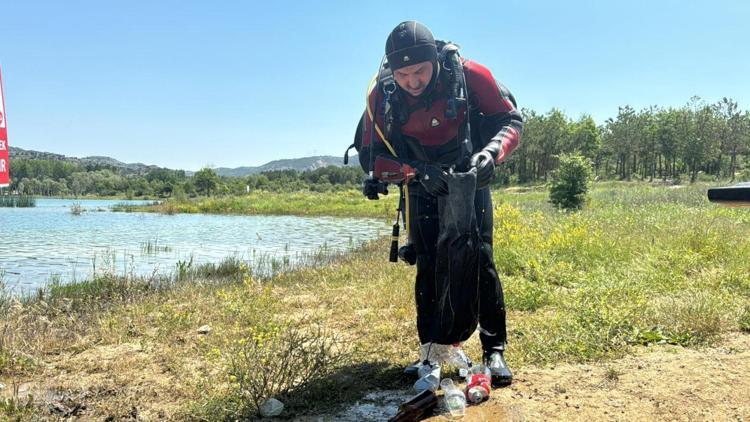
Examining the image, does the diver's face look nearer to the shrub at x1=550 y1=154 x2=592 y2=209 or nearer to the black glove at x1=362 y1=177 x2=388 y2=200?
the black glove at x1=362 y1=177 x2=388 y2=200

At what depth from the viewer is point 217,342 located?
5.18m

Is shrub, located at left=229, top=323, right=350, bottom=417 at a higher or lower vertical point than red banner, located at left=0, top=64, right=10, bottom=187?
lower

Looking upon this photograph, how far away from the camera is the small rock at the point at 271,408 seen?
3137mm

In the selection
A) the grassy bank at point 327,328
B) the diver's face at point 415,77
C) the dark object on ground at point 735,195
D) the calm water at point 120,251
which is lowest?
the calm water at point 120,251

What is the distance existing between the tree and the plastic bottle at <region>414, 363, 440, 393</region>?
8757cm

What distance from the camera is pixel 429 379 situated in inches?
126

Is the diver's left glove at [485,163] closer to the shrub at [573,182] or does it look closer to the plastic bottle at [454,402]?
the plastic bottle at [454,402]

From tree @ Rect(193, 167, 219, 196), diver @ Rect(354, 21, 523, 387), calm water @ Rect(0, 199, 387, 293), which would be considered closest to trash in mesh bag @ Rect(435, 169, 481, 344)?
diver @ Rect(354, 21, 523, 387)

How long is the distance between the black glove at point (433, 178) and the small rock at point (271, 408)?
1.78 meters

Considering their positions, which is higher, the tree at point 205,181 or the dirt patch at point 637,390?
the tree at point 205,181

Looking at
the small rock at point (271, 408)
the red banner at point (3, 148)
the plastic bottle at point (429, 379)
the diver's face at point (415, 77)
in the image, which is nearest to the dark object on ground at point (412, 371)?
the plastic bottle at point (429, 379)

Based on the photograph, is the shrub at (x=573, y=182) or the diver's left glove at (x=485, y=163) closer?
the diver's left glove at (x=485, y=163)

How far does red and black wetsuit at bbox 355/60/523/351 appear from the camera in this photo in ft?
11.0

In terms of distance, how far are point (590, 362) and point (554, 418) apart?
1076 mm
